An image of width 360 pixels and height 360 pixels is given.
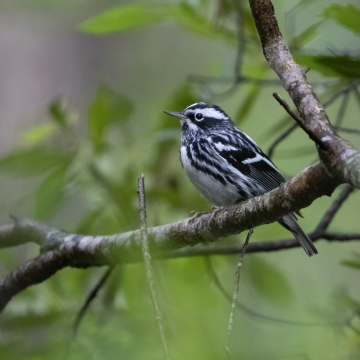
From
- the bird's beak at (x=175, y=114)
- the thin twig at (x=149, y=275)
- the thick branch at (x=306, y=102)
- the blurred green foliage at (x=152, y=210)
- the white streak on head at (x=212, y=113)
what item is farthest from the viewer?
the white streak on head at (x=212, y=113)

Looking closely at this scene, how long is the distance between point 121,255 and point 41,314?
528 mm

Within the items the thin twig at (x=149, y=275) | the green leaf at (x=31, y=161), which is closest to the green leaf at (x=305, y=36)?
the green leaf at (x=31, y=161)

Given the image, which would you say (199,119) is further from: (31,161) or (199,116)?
(31,161)

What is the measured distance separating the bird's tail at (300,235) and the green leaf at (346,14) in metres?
1.34

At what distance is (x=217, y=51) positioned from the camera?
29.7 ft

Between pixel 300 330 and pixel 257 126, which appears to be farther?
pixel 257 126

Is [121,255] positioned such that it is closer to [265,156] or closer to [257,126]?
[265,156]

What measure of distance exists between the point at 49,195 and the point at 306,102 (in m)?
1.86

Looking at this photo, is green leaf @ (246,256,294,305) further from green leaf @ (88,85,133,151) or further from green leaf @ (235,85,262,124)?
green leaf @ (88,85,133,151)

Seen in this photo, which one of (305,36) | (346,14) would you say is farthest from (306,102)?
(305,36)

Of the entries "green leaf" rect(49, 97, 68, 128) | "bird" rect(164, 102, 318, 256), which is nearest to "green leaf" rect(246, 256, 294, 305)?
"bird" rect(164, 102, 318, 256)

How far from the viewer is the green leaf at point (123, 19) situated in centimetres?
304

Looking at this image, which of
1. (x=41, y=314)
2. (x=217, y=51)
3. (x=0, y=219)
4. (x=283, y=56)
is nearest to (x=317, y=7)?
(x=283, y=56)

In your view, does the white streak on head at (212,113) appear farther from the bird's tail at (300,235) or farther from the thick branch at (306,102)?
the thick branch at (306,102)
